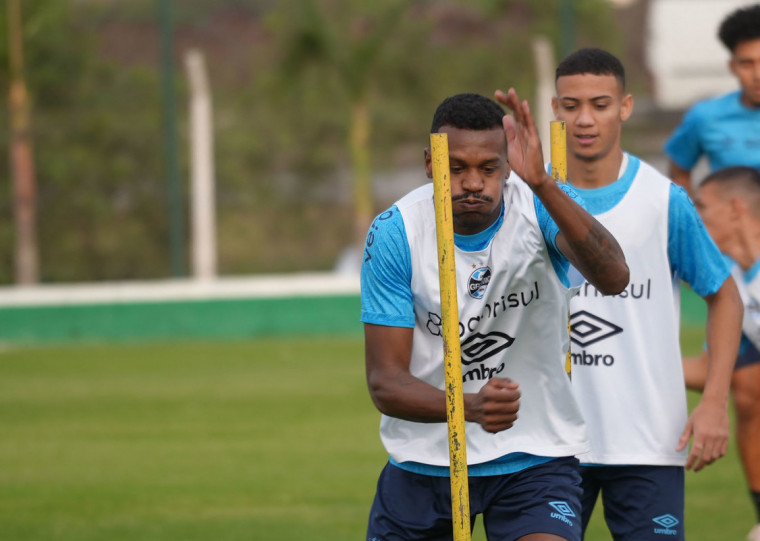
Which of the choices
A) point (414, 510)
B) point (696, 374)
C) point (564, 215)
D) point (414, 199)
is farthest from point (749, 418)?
point (564, 215)

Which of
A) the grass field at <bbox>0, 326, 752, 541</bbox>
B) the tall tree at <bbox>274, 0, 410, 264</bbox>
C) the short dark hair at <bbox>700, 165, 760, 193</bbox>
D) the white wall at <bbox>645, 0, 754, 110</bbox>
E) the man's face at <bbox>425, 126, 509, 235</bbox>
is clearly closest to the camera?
the man's face at <bbox>425, 126, 509, 235</bbox>

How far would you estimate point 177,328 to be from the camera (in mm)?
16984

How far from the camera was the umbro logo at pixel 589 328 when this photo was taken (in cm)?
454

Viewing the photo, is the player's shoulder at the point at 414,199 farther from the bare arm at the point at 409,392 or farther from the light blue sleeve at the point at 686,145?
the light blue sleeve at the point at 686,145

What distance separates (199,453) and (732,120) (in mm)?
4812

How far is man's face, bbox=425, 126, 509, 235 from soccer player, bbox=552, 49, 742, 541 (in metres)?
0.93

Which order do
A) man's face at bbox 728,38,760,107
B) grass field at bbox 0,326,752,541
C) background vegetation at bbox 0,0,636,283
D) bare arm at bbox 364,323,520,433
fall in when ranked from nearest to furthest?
bare arm at bbox 364,323,520,433
man's face at bbox 728,38,760,107
grass field at bbox 0,326,752,541
background vegetation at bbox 0,0,636,283

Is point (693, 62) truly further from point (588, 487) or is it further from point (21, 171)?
point (588, 487)

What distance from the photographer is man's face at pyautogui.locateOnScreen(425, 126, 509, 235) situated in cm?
365

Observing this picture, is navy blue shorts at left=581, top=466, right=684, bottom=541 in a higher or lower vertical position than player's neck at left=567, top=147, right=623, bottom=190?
lower

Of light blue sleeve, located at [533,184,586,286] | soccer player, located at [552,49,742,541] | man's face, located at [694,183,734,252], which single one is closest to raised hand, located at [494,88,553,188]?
light blue sleeve, located at [533,184,586,286]

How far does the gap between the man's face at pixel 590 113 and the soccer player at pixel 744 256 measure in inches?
43.5

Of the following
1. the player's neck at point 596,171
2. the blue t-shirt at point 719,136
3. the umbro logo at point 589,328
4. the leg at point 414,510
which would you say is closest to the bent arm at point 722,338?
the umbro logo at point 589,328

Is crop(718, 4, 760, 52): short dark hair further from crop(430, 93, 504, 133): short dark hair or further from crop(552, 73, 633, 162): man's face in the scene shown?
crop(430, 93, 504, 133): short dark hair
